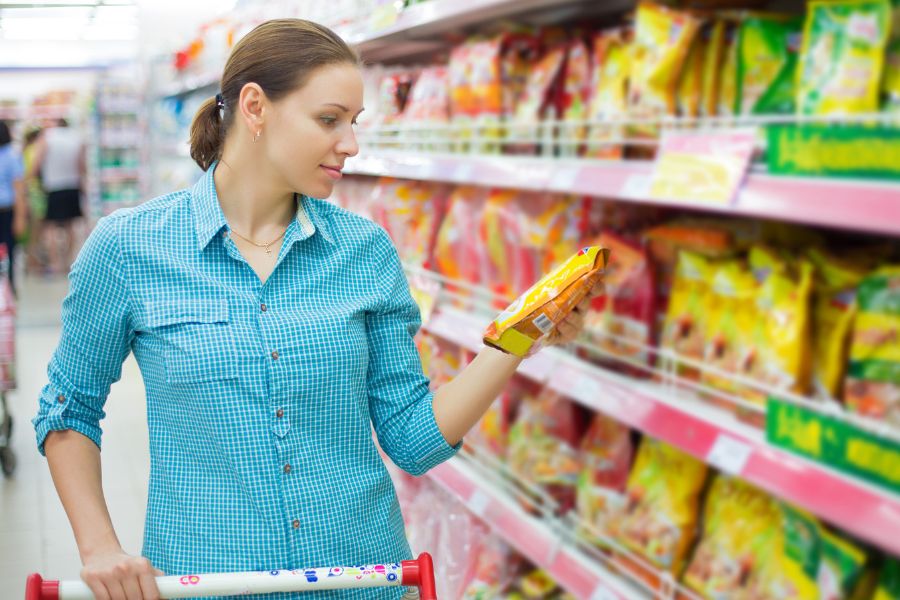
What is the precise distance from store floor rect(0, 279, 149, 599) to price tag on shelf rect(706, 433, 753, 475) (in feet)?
8.01

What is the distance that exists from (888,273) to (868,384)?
0.16 metres

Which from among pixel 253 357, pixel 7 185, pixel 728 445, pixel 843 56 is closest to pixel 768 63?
pixel 843 56

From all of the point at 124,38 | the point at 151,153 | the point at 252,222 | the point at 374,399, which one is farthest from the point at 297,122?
the point at 124,38

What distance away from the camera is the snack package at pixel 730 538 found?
1.70m

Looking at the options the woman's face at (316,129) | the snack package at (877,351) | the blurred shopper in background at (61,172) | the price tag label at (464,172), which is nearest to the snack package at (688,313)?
the snack package at (877,351)

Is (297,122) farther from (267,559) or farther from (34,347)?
(34,347)

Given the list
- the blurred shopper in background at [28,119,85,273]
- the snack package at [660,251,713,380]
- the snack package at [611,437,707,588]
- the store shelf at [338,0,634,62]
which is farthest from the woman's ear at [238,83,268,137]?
the blurred shopper in background at [28,119,85,273]

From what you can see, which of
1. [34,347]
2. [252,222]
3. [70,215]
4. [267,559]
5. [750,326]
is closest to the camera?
[267,559]

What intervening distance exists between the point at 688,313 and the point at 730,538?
0.42 m

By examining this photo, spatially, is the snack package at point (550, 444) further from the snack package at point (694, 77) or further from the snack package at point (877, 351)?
the snack package at point (877, 351)

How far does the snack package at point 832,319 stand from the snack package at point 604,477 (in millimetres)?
641

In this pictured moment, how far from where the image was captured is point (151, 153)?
30.1 ft

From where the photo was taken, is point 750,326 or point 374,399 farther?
point 750,326

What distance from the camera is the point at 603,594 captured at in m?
1.91
